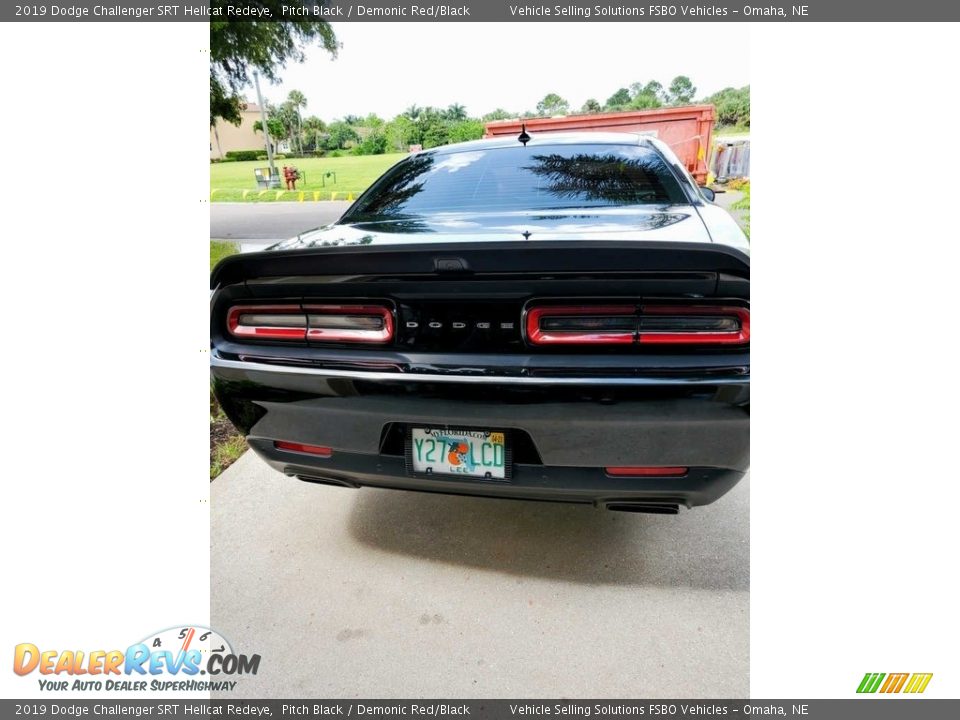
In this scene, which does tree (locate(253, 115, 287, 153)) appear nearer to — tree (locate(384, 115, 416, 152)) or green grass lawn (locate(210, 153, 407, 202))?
green grass lawn (locate(210, 153, 407, 202))

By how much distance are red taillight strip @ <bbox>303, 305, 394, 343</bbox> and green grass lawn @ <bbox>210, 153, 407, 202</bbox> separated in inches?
215

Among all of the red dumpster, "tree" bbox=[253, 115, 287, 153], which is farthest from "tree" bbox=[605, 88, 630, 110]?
"tree" bbox=[253, 115, 287, 153]

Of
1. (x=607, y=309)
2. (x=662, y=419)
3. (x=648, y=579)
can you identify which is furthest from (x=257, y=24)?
(x=648, y=579)

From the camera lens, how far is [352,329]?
1.47 metres

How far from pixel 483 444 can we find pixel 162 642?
47.9 inches

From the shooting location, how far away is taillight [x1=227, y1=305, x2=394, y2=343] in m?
1.44

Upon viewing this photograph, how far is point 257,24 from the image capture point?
3.44m

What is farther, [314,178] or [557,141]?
[314,178]

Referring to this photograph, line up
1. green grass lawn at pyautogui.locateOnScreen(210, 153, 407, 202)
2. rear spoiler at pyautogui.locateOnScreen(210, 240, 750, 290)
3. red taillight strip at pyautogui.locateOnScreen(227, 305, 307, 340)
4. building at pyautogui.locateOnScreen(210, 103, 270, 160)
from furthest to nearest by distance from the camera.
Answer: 1. green grass lawn at pyautogui.locateOnScreen(210, 153, 407, 202)
2. building at pyautogui.locateOnScreen(210, 103, 270, 160)
3. red taillight strip at pyautogui.locateOnScreen(227, 305, 307, 340)
4. rear spoiler at pyautogui.locateOnScreen(210, 240, 750, 290)

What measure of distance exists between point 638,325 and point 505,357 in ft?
1.22

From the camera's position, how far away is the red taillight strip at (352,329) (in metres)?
1.43

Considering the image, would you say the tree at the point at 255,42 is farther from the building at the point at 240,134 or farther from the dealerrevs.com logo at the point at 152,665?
the dealerrevs.com logo at the point at 152,665

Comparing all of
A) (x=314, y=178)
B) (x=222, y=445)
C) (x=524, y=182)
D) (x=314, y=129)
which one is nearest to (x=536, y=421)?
(x=524, y=182)
